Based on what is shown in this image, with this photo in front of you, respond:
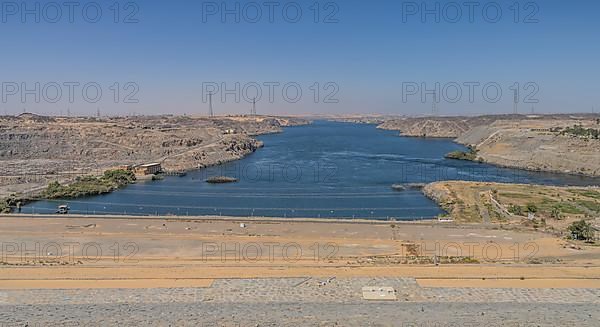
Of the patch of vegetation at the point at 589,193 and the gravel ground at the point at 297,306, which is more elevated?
the gravel ground at the point at 297,306

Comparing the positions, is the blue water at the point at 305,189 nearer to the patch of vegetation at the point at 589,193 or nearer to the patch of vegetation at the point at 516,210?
the patch of vegetation at the point at 516,210

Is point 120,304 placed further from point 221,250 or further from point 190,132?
point 190,132

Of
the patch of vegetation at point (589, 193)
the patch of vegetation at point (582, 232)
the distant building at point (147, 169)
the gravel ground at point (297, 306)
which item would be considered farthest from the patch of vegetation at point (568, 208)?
the distant building at point (147, 169)

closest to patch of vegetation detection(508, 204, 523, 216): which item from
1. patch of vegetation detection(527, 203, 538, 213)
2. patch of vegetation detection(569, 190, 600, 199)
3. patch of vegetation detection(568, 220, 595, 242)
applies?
patch of vegetation detection(527, 203, 538, 213)

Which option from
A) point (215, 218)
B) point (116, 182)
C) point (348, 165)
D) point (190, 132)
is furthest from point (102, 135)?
point (215, 218)

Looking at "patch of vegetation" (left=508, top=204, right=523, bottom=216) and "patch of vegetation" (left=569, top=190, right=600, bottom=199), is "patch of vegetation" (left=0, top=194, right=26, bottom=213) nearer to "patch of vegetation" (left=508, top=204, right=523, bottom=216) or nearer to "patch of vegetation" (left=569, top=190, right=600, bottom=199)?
"patch of vegetation" (left=508, top=204, right=523, bottom=216)
